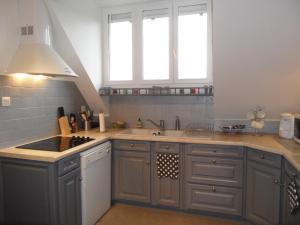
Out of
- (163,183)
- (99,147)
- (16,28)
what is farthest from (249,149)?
(16,28)

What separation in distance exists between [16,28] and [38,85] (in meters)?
0.62

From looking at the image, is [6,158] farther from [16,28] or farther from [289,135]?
[289,135]

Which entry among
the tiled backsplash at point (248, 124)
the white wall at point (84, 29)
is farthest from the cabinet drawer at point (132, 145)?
the tiled backsplash at point (248, 124)

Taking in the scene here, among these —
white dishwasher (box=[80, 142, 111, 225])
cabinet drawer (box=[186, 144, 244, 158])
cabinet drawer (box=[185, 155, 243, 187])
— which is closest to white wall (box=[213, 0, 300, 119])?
cabinet drawer (box=[186, 144, 244, 158])

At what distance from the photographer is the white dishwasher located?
221 cm

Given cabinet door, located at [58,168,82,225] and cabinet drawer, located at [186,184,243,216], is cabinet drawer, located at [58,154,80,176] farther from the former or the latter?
cabinet drawer, located at [186,184,243,216]

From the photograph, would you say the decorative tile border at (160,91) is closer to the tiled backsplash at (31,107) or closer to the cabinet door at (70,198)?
the tiled backsplash at (31,107)

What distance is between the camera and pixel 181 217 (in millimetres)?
2572

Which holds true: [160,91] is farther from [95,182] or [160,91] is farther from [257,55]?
[95,182]

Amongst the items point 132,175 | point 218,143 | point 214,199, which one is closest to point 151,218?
point 132,175

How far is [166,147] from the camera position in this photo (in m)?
2.59

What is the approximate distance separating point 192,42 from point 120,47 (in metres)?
1.01

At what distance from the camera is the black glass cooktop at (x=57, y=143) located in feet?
7.04

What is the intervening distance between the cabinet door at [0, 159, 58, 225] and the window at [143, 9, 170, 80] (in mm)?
1835
